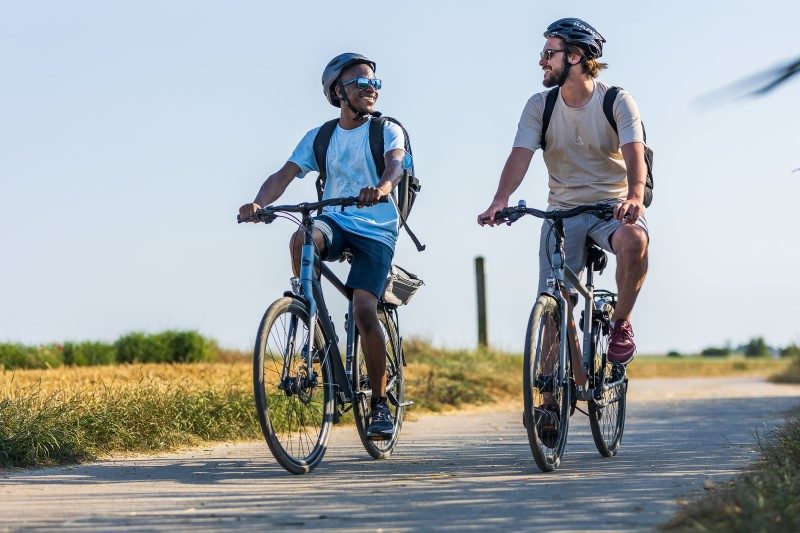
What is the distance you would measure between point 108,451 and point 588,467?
9.03ft

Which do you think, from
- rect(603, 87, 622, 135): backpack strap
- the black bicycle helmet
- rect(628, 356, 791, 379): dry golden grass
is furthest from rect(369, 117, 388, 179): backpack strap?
rect(628, 356, 791, 379): dry golden grass

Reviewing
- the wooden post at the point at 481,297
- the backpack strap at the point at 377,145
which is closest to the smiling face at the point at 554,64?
the backpack strap at the point at 377,145

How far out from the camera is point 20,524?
504 centimetres

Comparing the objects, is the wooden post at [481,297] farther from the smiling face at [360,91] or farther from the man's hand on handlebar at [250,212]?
the man's hand on handlebar at [250,212]

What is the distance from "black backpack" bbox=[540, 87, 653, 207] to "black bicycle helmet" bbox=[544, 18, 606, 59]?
23 cm

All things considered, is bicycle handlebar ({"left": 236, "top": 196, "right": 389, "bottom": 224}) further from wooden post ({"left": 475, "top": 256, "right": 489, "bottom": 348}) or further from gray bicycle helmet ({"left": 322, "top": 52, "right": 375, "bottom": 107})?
wooden post ({"left": 475, "top": 256, "right": 489, "bottom": 348})

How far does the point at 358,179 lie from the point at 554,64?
1.19 m

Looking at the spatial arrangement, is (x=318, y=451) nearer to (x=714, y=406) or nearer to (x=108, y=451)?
(x=108, y=451)

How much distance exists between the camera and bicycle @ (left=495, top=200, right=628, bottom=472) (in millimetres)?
6570

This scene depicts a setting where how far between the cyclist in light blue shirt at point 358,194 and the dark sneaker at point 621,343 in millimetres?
1208

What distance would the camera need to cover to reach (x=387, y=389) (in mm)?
7664

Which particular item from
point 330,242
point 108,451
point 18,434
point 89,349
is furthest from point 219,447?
point 89,349

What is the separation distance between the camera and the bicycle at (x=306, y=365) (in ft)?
21.6

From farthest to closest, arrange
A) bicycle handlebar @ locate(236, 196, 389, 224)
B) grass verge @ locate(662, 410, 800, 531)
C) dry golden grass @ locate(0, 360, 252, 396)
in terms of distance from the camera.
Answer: dry golden grass @ locate(0, 360, 252, 396)
bicycle handlebar @ locate(236, 196, 389, 224)
grass verge @ locate(662, 410, 800, 531)
